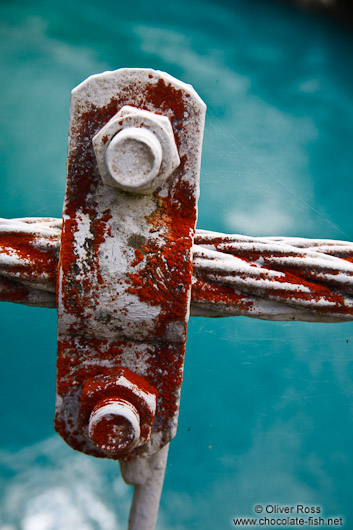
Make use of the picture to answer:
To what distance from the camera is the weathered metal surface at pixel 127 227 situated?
48cm

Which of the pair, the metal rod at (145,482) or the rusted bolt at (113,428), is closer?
the rusted bolt at (113,428)

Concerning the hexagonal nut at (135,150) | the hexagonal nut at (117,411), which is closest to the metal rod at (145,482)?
the hexagonal nut at (117,411)

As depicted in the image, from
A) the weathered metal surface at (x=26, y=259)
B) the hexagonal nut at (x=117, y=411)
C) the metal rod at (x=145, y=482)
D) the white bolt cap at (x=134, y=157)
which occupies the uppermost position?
the white bolt cap at (x=134, y=157)

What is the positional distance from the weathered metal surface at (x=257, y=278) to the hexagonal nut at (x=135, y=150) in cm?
12

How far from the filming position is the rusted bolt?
482 millimetres

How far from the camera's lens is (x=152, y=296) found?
50 cm

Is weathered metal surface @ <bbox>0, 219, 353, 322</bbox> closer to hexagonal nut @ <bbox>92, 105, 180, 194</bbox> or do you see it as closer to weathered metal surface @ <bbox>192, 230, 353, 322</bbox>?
weathered metal surface @ <bbox>192, 230, 353, 322</bbox>

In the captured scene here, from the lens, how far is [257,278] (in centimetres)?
53

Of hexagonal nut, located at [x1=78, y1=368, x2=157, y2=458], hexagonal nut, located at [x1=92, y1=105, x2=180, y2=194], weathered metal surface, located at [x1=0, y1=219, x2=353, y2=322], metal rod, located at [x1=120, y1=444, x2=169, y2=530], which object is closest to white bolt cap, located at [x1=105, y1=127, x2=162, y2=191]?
hexagonal nut, located at [x1=92, y1=105, x2=180, y2=194]

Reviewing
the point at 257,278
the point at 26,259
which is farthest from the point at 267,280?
the point at 26,259

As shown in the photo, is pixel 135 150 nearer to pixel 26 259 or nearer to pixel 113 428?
pixel 26 259

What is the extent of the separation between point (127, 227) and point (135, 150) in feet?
0.31

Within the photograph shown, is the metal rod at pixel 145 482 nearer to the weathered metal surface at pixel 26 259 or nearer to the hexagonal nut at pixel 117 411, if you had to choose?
the hexagonal nut at pixel 117 411

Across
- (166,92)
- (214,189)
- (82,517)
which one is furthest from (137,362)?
(82,517)
